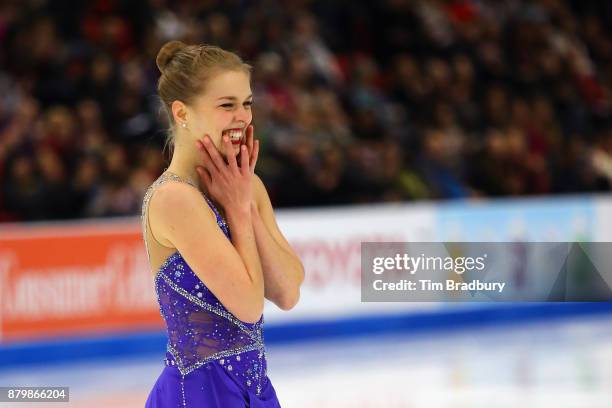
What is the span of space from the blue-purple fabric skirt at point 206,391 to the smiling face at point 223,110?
53cm

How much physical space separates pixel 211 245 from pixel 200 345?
0.28 meters

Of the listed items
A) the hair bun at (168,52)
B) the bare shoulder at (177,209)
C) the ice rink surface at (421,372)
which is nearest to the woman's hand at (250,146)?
the bare shoulder at (177,209)

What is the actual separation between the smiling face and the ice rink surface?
3.23 meters

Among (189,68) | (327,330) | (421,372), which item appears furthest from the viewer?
(327,330)

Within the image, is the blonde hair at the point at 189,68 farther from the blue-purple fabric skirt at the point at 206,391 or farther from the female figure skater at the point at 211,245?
the blue-purple fabric skirt at the point at 206,391

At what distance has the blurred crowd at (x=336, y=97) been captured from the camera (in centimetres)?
771

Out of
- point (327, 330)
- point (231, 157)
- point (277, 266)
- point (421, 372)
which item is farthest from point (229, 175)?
point (327, 330)

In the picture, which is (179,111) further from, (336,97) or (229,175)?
(336,97)

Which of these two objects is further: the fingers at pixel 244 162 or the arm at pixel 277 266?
the arm at pixel 277 266

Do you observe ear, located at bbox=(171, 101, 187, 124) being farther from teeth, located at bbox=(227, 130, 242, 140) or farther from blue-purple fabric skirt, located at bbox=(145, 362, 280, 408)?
blue-purple fabric skirt, located at bbox=(145, 362, 280, 408)

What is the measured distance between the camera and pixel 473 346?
7805 mm

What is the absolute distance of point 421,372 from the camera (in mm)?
6836

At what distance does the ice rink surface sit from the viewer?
5.98m

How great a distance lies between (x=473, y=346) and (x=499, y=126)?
10.7 feet
